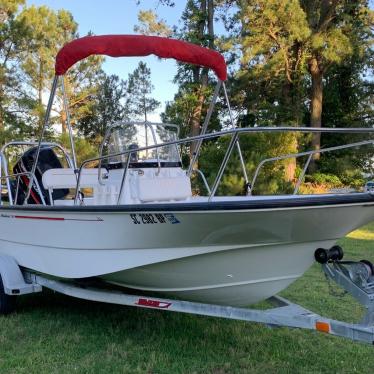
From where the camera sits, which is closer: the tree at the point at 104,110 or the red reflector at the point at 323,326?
the red reflector at the point at 323,326

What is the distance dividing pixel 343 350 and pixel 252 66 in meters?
18.8

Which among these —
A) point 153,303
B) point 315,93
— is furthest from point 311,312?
point 315,93

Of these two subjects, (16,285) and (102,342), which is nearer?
(102,342)

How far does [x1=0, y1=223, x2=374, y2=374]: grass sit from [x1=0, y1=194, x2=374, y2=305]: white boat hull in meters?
0.48

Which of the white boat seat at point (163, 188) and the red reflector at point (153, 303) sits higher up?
the white boat seat at point (163, 188)

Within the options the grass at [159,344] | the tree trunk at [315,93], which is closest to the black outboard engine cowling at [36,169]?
the grass at [159,344]

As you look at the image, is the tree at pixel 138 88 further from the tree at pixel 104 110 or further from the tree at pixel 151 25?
the tree at pixel 151 25

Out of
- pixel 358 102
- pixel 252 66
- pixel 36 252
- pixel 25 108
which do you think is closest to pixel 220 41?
pixel 252 66

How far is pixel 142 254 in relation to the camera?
3768 millimetres

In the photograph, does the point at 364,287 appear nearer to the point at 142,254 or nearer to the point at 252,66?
the point at 142,254

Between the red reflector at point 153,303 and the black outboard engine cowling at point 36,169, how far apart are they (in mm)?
1823

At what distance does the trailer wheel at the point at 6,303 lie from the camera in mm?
4812

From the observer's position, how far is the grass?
369 cm

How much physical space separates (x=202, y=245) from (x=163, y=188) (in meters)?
1.26
